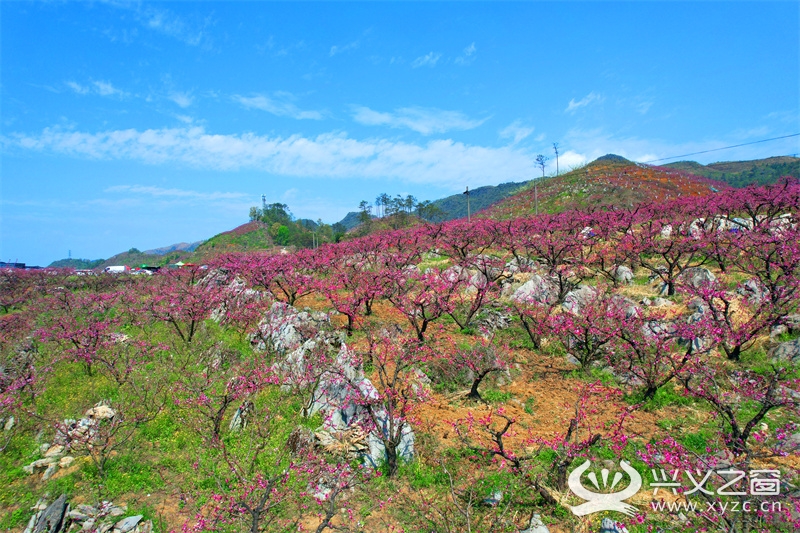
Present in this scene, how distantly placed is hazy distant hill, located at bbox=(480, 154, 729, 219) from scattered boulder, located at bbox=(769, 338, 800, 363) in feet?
91.9

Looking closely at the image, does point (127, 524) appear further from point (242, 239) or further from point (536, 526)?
point (242, 239)

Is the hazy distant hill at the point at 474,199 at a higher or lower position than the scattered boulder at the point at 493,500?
higher

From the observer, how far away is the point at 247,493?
18.7 feet

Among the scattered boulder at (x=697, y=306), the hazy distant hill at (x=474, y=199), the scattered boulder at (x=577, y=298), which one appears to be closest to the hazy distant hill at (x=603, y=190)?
the scattered boulder at (x=577, y=298)

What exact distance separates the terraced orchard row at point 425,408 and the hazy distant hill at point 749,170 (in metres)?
78.5

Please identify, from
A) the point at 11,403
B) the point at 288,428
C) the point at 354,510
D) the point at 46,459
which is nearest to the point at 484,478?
the point at 354,510

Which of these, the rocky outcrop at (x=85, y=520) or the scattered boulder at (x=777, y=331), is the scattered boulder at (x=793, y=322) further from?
the rocky outcrop at (x=85, y=520)

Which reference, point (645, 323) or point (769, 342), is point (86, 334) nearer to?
point (645, 323)

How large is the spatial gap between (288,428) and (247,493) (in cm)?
330

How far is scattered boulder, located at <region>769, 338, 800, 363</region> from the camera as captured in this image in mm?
9859

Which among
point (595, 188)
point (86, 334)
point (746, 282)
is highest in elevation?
point (595, 188)

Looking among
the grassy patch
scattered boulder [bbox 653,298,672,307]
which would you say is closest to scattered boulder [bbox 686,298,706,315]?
scattered boulder [bbox 653,298,672,307]

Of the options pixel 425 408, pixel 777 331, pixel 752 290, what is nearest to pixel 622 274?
pixel 752 290

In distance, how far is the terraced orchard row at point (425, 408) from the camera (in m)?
6.24
